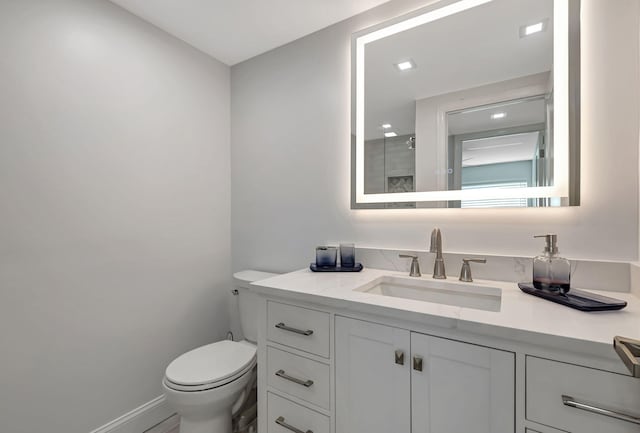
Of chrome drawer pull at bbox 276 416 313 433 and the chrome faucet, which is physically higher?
the chrome faucet

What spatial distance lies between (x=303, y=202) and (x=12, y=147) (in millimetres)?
1357

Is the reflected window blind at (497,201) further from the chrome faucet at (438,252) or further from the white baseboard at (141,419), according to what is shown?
the white baseboard at (141,419)

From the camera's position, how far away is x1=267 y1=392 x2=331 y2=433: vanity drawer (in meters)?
1.07

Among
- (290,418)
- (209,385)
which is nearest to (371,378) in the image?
(290,418)

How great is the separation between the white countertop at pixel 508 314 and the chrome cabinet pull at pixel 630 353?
0.30 feet

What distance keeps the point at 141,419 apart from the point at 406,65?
2385mm

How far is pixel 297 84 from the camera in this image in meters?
1.88

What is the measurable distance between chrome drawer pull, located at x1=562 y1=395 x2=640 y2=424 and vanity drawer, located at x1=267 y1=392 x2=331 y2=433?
73 centimetres

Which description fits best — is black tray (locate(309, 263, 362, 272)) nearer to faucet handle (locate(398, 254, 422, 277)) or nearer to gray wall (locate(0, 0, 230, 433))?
faucet handle (locate(398, 254, 422, 277))

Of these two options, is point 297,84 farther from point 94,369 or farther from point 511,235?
point 94,369

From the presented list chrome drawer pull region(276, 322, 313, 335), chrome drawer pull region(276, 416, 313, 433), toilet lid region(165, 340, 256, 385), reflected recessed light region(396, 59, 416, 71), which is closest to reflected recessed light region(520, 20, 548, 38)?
reflected recessed light region(396, 59, 416, 71)

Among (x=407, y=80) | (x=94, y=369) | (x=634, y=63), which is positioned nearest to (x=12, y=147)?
(x=94, y=369)

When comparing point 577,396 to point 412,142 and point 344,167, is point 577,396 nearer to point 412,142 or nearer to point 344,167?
point 412,142

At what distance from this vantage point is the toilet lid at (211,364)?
4.28 feet
